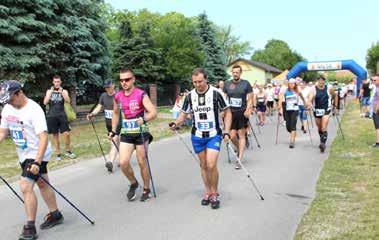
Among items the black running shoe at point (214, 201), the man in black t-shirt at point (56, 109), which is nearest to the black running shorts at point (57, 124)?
the man in black t-shirt at point (56, 109)

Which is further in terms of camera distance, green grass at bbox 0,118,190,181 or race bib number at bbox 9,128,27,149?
green grass at bbox 0,118,190,181

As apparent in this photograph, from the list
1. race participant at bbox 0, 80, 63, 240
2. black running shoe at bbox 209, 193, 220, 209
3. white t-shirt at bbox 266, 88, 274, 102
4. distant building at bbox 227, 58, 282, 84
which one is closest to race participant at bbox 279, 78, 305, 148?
black running shoe at bbox 209, 193, 220, 209

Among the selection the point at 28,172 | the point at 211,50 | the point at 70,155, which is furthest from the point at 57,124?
the point at 211,50

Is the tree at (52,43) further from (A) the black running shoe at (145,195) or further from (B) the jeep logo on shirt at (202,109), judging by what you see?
(B) the jeep logo on shirt at (202,109)

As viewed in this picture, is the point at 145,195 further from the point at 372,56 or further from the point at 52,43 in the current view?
the point at 372,56

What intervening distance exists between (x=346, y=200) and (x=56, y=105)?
7.10 metres

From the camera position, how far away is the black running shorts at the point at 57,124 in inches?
451

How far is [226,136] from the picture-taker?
687 cm

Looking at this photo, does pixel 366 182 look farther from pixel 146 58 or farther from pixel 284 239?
pixel 146 58

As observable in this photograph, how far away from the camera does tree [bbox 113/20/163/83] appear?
123 ft

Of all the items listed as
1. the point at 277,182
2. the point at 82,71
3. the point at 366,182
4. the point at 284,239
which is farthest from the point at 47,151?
the point at 82,71

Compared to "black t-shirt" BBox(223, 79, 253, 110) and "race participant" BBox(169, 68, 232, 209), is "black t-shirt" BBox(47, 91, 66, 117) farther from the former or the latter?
"race participant" BBox(169, 68, 232, 209)

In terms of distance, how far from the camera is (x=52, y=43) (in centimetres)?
1961

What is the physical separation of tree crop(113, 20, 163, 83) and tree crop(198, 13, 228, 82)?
438 inches
